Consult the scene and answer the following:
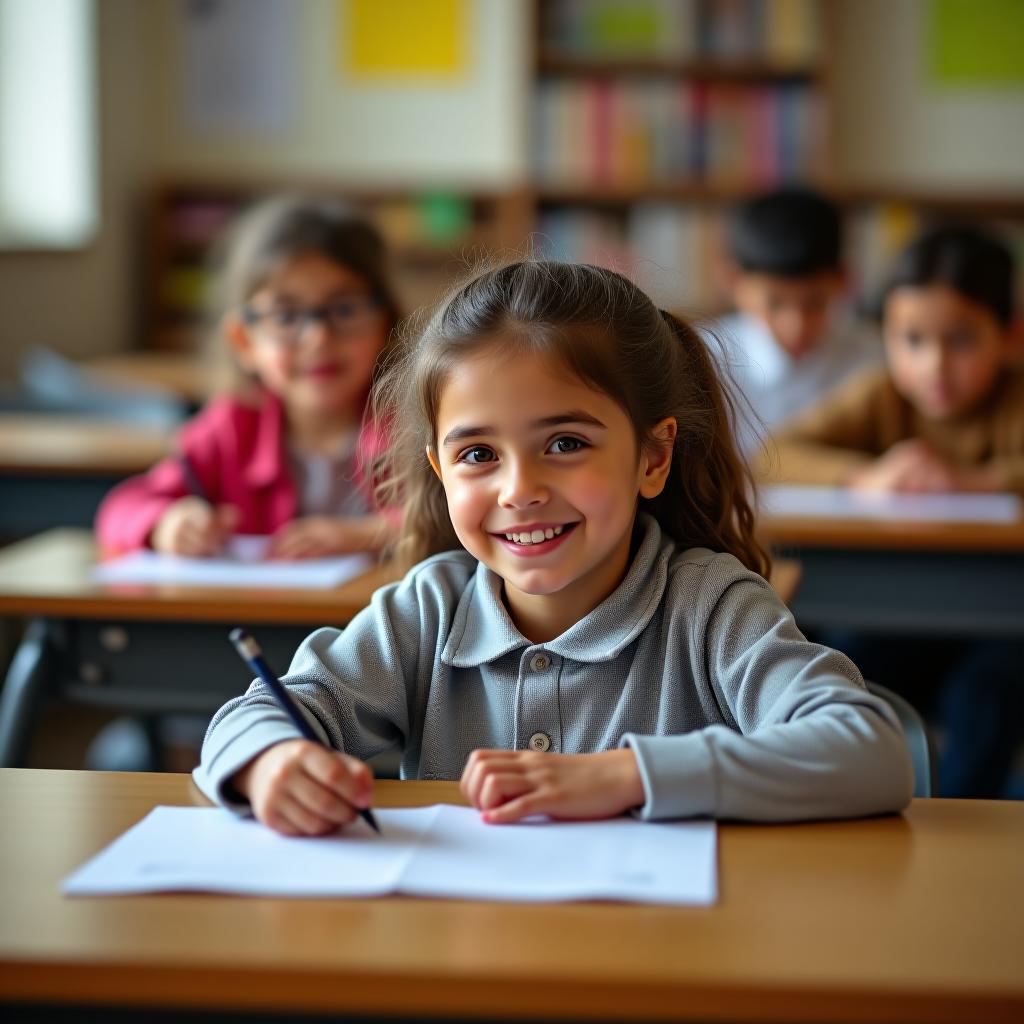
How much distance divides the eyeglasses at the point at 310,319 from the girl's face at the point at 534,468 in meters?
1.17

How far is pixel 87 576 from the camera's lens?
2.08 metres

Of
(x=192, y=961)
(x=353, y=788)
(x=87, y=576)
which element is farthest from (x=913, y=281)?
(x=192, y=961)

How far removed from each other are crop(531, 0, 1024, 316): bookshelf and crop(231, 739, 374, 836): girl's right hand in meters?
4.13

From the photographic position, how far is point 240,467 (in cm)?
247

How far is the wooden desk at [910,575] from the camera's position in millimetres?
2287

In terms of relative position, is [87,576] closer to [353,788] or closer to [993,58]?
[353,788]

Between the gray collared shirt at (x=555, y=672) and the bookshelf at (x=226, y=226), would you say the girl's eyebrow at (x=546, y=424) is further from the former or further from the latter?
the bookshelf at (x=226, y=226)

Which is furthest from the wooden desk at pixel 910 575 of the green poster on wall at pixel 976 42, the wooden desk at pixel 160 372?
the green poster on wall at pixel 976 42

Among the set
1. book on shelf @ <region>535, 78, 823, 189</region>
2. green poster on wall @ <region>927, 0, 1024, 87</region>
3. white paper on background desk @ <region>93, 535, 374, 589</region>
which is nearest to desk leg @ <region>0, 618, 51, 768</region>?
white paper on background desk @ <region>93, 535, 374, 589</region>

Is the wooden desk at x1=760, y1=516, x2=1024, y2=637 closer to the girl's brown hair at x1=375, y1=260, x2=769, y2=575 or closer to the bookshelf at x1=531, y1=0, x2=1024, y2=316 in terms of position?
the girl's brown hair at x1=375, y1=260, x2=769, y2=575

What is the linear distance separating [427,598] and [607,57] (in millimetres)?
4037

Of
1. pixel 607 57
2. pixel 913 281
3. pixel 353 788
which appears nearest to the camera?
pixel 353 788

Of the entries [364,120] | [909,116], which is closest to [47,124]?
[364,120]

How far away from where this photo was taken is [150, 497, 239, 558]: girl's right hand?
222cm
